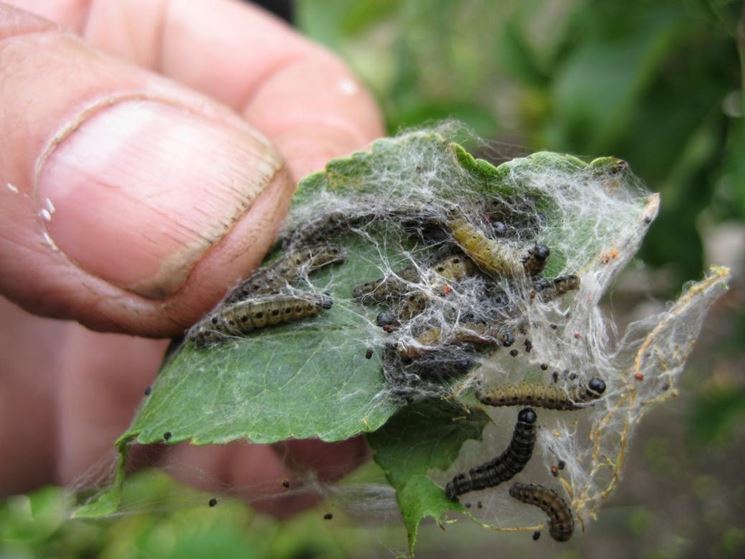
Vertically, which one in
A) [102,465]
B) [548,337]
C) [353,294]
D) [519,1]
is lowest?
[102,465]

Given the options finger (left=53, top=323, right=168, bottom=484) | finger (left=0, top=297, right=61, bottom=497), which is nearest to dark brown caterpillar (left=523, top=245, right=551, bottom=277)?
finger (left=53, top=323, right=168, bottom=484)

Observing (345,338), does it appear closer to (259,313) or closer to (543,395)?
(259,313)

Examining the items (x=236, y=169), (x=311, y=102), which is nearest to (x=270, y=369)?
(x=236, y=169)

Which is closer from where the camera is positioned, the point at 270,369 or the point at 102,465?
the point at 270,369

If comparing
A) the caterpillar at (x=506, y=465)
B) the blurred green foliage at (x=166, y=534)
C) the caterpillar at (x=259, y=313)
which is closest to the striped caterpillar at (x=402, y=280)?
the caterpillar at (x=259, y=313)

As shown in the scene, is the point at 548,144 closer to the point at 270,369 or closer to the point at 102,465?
the point at 270,369

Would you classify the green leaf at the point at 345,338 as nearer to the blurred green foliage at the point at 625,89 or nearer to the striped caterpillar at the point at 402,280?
the striped caterpillar at the point at 402,280
